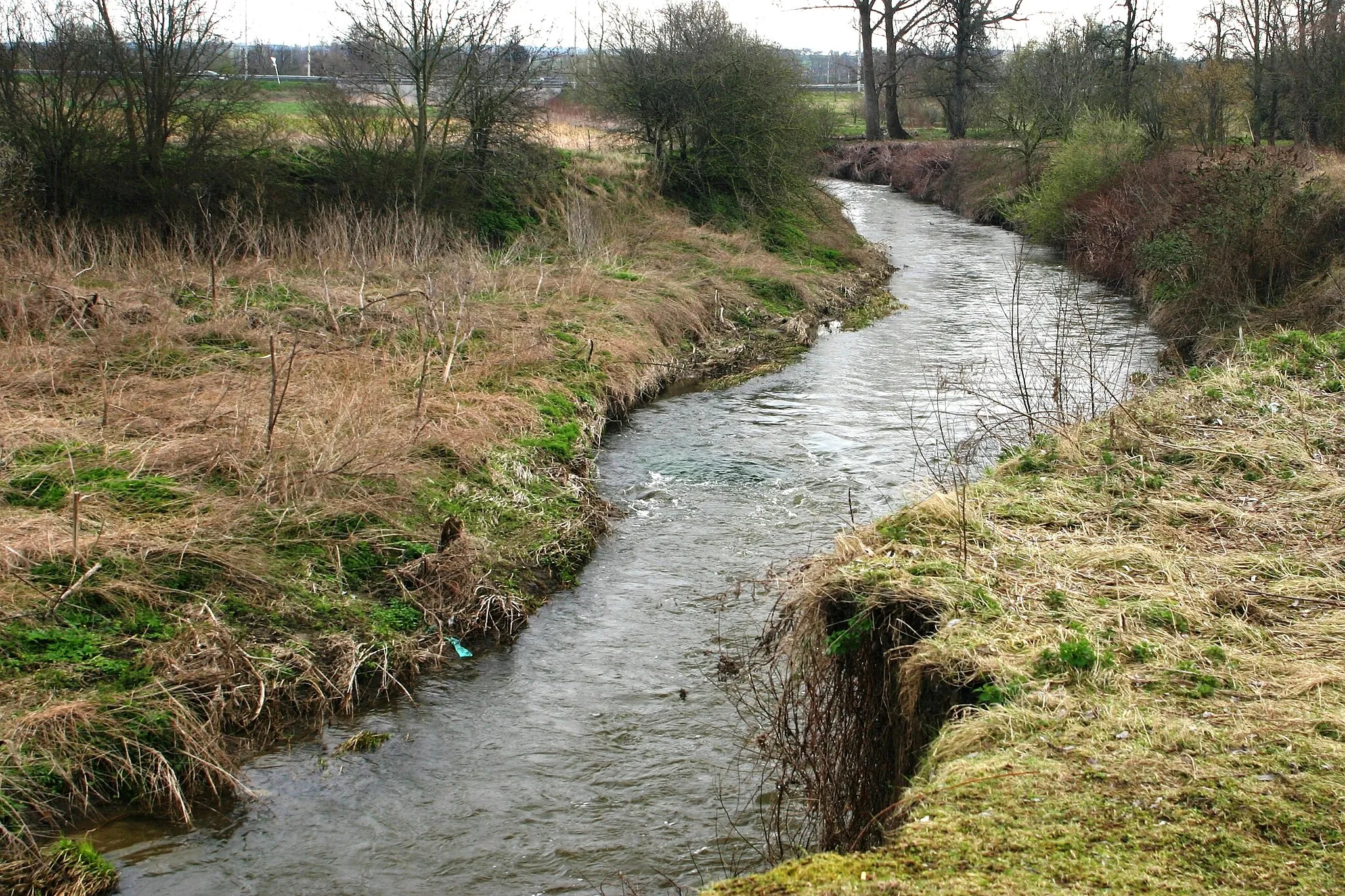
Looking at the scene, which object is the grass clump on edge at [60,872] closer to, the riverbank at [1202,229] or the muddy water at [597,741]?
the muddy water at [597,741]

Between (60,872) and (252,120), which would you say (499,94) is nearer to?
(252,120)

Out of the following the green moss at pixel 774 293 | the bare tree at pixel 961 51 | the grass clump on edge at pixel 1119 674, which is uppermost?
the bare tree at pixel 961 51

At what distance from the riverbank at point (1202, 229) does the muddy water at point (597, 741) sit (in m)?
4.22

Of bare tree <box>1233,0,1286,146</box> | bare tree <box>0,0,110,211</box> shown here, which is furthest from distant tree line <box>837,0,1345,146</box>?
bare tree <box>0,0,110,211</box>

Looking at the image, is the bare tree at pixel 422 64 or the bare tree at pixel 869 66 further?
the bare tree at pixel 869 66

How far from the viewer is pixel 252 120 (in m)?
19.0

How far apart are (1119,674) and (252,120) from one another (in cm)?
1819

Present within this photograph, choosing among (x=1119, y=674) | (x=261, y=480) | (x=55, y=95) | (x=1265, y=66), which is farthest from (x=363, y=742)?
(x=1265, y=66)

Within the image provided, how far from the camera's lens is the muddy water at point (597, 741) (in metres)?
5.27

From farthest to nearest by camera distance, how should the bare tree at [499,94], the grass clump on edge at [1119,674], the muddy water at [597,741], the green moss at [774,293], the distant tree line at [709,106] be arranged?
the distant tree line at [709,106]
the bare tree at [499,94]
the green moss at [774,293]
the muddy water at [597,741]
the grass clump on edge at [1119,674]

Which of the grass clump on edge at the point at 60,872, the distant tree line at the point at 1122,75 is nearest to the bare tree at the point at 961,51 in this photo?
the distant tree line at the point at 1122,75

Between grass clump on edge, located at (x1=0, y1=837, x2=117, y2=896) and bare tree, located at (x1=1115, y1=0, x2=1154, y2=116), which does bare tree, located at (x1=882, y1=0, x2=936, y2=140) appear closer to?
bare tree, located at (x1=1115, y1=0, x2=1154, y2=116)

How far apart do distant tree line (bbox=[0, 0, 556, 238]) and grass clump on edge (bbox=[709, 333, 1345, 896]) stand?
549 inches

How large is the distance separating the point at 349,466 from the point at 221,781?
3.27 m
